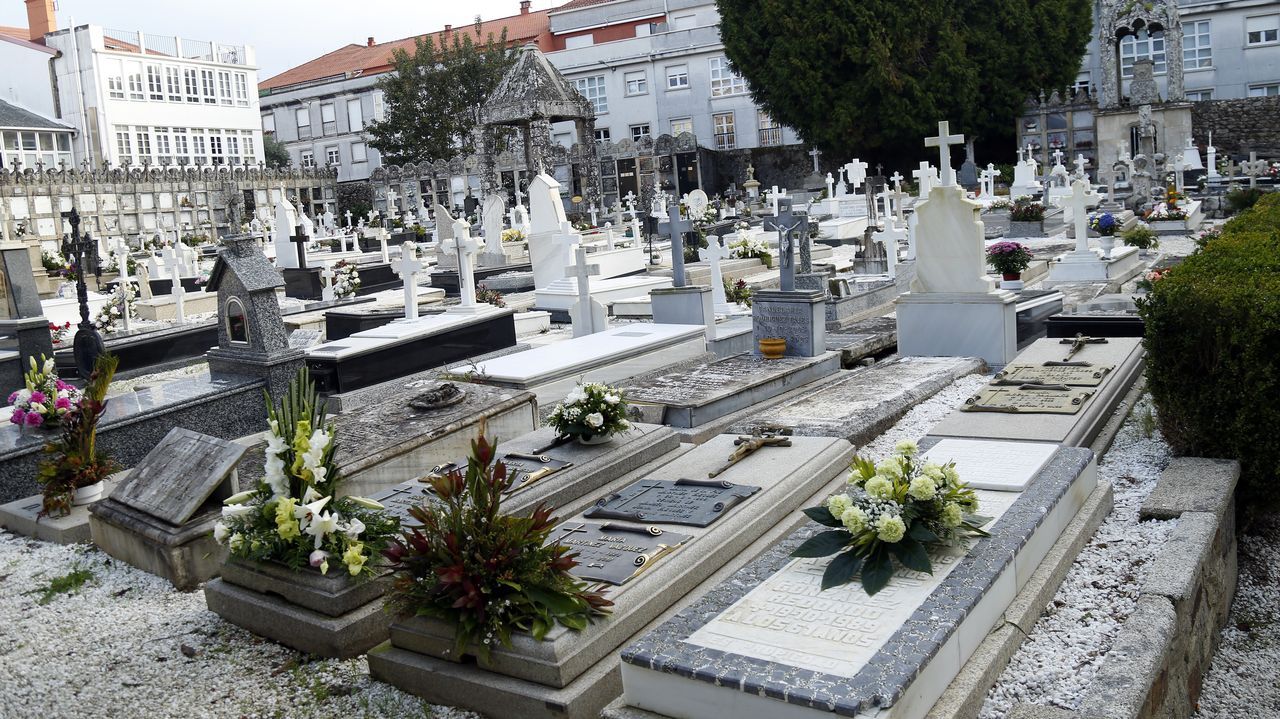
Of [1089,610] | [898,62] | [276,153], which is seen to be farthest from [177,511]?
[276,153]

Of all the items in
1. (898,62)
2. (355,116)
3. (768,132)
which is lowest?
(768,132)

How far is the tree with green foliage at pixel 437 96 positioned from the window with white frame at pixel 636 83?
17.8ft

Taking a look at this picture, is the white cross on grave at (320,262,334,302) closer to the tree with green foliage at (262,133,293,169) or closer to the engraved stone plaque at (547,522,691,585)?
the engraved stone plaque at (547,522,691,585)

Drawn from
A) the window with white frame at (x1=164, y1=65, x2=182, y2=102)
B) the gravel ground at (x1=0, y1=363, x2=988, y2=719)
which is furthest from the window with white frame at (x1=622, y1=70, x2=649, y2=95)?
the gravel ground at (x1=0, y1=363, x2=988, y2=719)

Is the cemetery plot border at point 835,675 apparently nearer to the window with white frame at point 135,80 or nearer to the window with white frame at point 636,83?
the window with white frame at point 636,83

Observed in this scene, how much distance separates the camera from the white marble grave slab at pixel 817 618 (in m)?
3.60

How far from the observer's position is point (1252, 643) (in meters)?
4.95

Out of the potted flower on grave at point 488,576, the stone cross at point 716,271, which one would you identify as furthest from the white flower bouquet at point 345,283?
the potted flower on grave at point 488,576

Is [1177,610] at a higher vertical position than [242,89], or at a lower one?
lower

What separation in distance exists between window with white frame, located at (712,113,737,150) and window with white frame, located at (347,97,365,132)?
19722 mm

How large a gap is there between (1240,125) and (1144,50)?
4873mm

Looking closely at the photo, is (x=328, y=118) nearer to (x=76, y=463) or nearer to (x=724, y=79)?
(x=724, y=79)

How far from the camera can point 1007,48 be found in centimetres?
3584

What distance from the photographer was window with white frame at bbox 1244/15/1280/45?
38.9 metres
